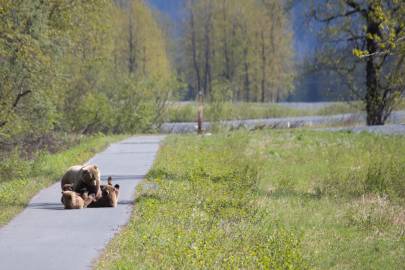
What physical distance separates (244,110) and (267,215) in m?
46.8

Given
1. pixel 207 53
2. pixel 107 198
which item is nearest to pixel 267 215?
pixel 107 198

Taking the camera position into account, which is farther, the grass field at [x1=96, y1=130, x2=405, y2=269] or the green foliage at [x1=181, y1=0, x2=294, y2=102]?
the green foliage at [x1=181, y1=0, x2=294, y2=102]

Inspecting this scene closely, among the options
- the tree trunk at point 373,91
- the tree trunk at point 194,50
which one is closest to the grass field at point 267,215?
the tree trunk at point 373,91

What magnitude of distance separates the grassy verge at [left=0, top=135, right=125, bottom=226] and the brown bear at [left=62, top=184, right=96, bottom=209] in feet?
2.55

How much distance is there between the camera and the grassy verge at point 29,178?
14513 millimetres

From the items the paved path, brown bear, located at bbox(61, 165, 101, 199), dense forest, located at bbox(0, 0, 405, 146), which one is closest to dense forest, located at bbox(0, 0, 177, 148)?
dense forest, located at bbox(0, 0, 405, 146)

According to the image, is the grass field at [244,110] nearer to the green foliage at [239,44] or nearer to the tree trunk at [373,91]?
the tree trunk at [373,91]

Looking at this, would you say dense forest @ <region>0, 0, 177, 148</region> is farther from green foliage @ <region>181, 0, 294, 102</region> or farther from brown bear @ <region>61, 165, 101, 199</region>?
green foliage @ <region>181, 0, 294, 102</region>

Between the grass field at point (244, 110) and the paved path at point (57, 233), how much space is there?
87.7 ft

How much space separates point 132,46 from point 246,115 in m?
18.5

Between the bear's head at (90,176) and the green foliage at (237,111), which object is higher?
the bear's head at (90,176)

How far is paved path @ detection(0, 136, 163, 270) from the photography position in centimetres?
989

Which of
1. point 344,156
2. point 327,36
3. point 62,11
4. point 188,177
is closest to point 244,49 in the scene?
point 327,36

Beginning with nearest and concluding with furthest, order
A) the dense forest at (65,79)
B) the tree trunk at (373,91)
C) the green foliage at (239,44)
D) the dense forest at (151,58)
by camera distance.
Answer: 1. the dense forest at (65,79)
2. the dense forest at (151,58)
3. the tree trunk at (373,91)
4. the green foliage at (239,44)
